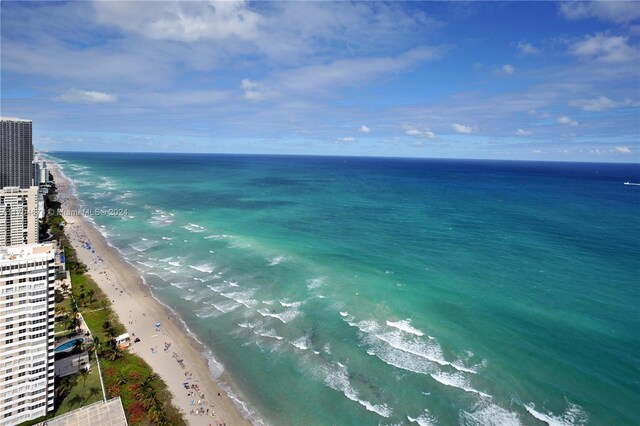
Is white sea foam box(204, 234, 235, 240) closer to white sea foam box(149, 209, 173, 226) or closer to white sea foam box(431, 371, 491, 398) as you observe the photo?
white sea foam box(149, 209, 173, 226)

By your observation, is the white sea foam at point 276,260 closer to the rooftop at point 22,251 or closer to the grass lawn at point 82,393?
the grass lawn at point 82,393

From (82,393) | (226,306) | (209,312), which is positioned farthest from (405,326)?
(82,393)

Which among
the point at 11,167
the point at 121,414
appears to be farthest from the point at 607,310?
the point at 11,167

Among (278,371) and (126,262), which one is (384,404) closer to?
(278,371)

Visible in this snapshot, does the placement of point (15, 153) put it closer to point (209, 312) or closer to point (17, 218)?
point (17, 218)

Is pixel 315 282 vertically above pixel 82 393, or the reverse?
pixel 315 282

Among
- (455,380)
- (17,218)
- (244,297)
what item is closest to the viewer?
(455,380)
